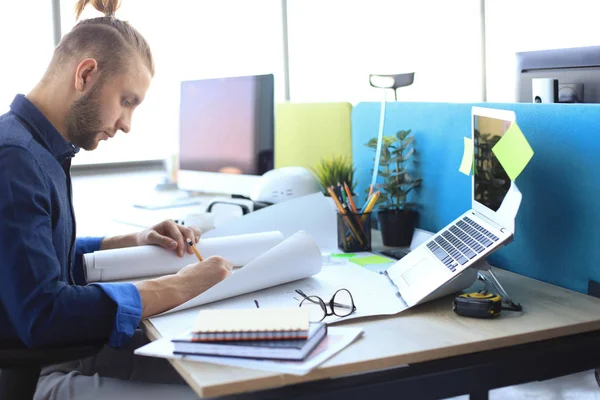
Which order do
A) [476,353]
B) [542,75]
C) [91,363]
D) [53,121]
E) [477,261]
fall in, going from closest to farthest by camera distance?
[476,353]
[477,261]
[53,121]
[91,363]
[542,75]

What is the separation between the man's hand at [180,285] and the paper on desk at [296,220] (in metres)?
0.46

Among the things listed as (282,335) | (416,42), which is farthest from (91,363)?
(416,42)

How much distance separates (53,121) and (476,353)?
34.3 inches

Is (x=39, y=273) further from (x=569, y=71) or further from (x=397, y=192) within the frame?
(x=569, y=71)

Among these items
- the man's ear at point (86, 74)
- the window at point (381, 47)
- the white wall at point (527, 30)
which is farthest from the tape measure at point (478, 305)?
the white wall at point (527, 30)

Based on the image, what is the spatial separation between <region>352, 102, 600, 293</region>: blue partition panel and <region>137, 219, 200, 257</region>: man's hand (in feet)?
2.05

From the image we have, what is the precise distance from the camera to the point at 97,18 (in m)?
1.45

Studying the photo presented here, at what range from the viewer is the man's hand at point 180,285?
4.23 ft

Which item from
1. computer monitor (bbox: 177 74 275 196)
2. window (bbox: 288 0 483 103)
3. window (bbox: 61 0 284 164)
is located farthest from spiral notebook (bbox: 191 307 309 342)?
window (bbox: 288 0 483 103)

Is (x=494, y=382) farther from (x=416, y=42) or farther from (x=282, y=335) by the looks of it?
(x=416, y=42)

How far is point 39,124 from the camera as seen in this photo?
1.34m

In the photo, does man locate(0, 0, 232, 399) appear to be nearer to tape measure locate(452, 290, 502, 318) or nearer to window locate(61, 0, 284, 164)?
tape measure locate(452, 290, 502, 318)

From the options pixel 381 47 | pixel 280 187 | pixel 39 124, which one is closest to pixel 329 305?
pixel 39 124

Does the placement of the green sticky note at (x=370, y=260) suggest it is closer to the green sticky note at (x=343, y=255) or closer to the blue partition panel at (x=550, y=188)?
the green sticky note at (x=343, y=255)
